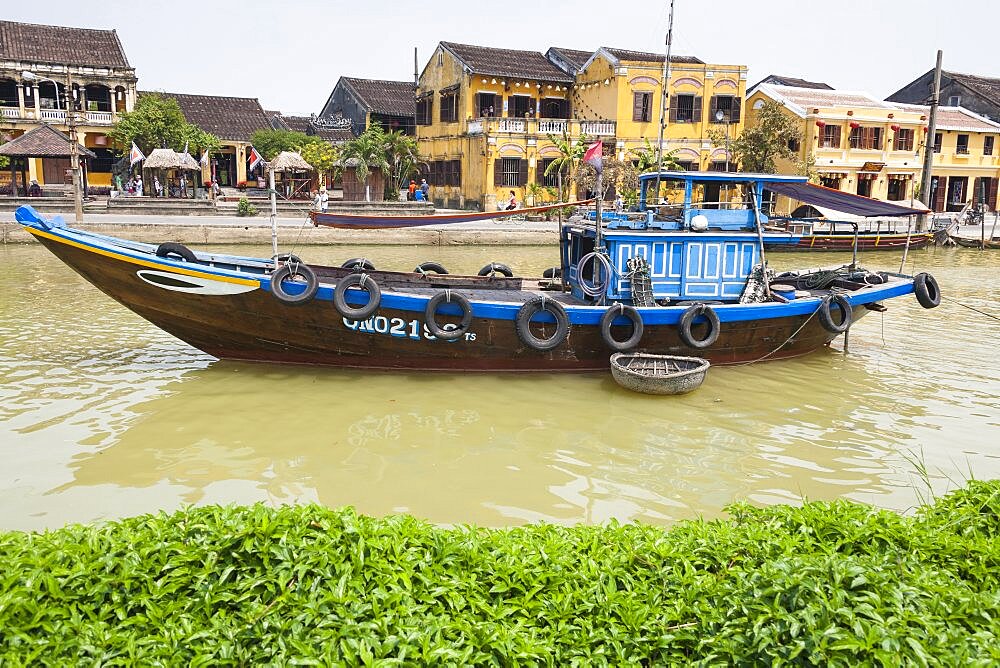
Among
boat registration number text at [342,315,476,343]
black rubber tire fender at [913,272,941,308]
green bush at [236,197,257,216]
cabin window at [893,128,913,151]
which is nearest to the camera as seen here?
boat registration number text at [342,315,476,343]

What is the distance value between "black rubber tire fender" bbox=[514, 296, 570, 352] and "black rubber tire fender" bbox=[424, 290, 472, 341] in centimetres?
64

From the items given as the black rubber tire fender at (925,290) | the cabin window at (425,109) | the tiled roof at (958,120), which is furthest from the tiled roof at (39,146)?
the tiled roof at (958,120)

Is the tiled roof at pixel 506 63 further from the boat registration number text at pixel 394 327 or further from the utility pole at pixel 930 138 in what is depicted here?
the boat registration number text at pixel 394 327

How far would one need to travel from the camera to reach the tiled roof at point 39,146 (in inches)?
1075

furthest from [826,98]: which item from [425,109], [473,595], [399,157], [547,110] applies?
[473,595]

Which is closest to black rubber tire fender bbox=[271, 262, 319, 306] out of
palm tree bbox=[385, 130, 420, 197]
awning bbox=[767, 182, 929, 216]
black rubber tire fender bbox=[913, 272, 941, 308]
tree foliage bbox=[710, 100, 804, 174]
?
awning bbox=[767, 182, 929, 216]

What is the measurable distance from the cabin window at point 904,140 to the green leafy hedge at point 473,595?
35980 mm

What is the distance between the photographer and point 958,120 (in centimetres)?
3712

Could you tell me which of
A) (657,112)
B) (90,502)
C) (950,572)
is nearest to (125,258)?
(90,502)

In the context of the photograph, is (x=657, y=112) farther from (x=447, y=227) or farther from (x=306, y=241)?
(x=306, y=241)

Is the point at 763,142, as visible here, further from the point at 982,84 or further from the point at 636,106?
the point at 982,84

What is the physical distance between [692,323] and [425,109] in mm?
Result: 29471

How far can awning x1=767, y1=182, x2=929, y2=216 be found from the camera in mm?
10969

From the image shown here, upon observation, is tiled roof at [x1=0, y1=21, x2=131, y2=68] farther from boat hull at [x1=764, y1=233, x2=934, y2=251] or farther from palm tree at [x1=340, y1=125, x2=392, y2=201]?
boat hull at [x1=764, y1=233, x2=934, y2=251]
